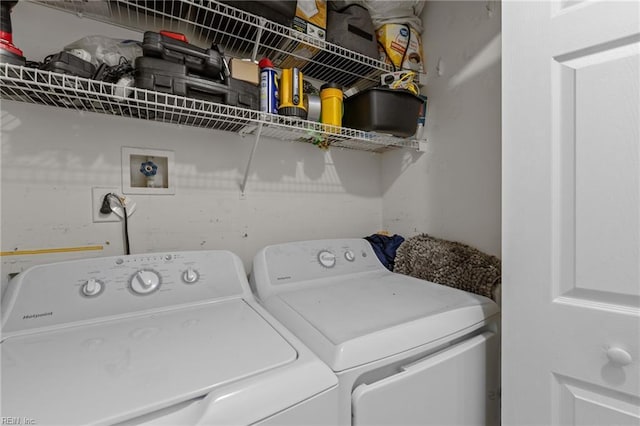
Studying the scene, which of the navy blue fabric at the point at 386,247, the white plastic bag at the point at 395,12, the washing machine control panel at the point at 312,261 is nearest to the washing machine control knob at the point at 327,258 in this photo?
the washing machine control panel at the point at 312,261

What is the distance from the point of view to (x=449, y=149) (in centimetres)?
143

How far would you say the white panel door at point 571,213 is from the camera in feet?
1.99

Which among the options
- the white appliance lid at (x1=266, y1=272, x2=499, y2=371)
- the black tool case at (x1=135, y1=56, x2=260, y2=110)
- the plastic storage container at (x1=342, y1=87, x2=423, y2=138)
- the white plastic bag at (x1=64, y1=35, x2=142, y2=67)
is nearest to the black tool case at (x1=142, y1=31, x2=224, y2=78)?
the black tool case at (x1=135, y1=56, x2=260, y2=110)

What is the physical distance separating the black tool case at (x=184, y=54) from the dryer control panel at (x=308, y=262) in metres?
0.69

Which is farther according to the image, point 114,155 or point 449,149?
point 449,149

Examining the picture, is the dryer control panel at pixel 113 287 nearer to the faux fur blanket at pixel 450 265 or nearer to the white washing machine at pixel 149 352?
the white washing machine at pixel 149 352

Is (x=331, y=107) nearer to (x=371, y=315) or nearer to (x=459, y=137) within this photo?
(x=459, y=137)

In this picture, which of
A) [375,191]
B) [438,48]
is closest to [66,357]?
[375,191]

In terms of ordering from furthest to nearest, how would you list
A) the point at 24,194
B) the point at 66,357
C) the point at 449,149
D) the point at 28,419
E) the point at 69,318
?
the point at 449,149 → the point at 24,194 → the point at 69,318 → the point at 66,357 → the point at 28,419

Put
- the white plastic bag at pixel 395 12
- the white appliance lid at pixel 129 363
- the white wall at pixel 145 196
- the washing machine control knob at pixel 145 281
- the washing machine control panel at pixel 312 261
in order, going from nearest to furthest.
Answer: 1. the white appliance lid at pixel 129 363
2. the washing machine control knob at pixel 145 281
3. the white wall at pixel 145 196
4. the washing machine control panel at pixel 312 261
5. the white plastic bag at pixel 395 12

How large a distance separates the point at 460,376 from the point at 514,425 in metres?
0.18

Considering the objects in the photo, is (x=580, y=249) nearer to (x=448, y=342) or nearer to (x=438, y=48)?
(x=448, y=342)

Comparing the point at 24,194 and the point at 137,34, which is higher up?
the point at 137,34

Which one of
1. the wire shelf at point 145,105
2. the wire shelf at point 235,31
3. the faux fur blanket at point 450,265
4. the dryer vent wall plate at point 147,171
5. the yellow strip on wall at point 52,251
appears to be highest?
the wire shelf at point 235,31
